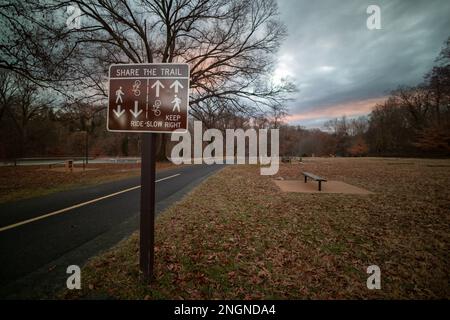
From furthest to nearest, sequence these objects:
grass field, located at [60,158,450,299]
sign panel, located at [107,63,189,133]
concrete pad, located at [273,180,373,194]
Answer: concrete pad, located at [273,180,373,194] < grass field, located at [60,158,450,299] < sign panel, located at [107,63,189,133]

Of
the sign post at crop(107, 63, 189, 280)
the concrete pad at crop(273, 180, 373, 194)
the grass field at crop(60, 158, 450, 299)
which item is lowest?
the grass field at crop(60, 158, 450, 299)

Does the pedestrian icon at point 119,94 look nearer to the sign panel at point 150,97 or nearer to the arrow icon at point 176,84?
the sign panel at point 150,97

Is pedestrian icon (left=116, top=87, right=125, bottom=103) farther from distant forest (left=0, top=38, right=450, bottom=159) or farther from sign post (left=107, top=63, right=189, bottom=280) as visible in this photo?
distant forest (left=0, top=38, right=450, bottom=159)

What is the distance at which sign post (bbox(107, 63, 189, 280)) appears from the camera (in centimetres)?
282

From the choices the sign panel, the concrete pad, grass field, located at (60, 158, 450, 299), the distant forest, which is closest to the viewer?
the sign panel

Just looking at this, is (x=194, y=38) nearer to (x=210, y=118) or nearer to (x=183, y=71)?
(x=210, y=118)

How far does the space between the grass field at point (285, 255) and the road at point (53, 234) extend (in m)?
0.44

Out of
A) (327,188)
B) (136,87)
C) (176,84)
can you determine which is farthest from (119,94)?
(327,188)

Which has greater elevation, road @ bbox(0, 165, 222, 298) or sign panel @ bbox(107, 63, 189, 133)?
sign panel @ bbox(107, 63, 189, 133)

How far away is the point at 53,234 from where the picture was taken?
4.55 m

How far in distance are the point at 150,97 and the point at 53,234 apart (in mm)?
3958

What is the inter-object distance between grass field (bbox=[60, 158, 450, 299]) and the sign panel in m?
2.17

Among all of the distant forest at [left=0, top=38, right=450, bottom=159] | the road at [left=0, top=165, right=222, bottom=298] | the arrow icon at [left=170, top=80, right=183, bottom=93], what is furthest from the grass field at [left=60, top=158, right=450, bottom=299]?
Result: the distant forest at [left=0, top=38, right=450, bottom=159]

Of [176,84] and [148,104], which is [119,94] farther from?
[176,84]
